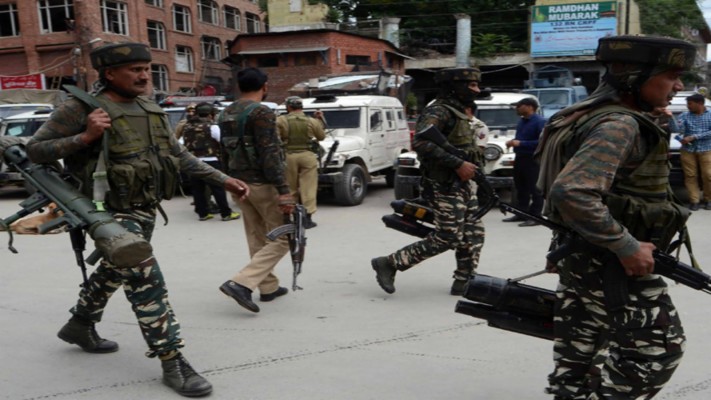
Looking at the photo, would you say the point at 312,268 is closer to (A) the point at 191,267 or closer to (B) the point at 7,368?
(A) the point at 191,267

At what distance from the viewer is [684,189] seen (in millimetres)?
9789

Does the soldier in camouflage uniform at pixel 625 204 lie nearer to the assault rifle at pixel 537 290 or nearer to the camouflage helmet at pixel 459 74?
the assault rifle at pixel 537 290

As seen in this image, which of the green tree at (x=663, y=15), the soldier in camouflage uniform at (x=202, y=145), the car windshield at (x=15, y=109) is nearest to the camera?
the soldier in camouflage uniform at (x=202, y=145)

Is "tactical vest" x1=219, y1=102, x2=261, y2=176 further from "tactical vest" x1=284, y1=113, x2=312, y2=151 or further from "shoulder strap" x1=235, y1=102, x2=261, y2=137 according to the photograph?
"tactical vest" x1=284, y1=113, x2=312, y2=151

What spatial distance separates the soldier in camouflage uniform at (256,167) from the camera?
446 cm

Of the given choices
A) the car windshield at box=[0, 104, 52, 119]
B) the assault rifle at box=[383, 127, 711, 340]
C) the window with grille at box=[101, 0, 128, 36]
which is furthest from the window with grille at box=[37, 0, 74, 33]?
the assault rifle at box=[383, 127, 711, 340]

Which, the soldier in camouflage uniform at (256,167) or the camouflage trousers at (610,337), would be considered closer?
the camouflage trousers at (610,337)

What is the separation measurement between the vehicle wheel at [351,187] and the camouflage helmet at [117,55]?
6.57 m

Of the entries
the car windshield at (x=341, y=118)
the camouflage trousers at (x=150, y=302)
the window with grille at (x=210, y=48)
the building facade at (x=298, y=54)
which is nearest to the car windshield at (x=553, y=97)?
the car windshield at (x=341, y=118)

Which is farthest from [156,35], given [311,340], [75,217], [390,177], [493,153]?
[75,217]

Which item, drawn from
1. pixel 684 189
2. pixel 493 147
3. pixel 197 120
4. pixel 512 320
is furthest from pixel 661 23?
pixel 512 320

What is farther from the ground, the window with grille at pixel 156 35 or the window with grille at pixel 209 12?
the window with grille at pixel 209 12

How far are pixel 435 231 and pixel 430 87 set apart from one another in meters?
29.2

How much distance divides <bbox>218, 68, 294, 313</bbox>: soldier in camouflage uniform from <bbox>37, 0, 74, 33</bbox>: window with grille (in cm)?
2919
